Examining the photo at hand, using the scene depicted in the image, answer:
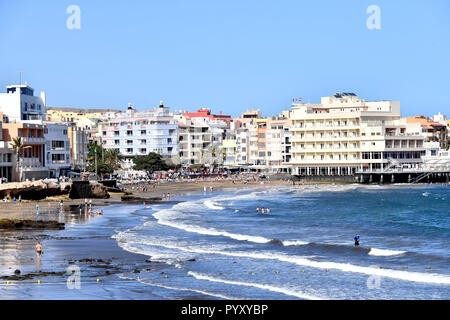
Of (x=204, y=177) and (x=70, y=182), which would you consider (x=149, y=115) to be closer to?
(x=204, y=177)

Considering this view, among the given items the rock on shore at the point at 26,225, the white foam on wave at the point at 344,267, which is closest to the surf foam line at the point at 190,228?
the white foam on wave at the point at 344,267

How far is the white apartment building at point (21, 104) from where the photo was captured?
106000mm

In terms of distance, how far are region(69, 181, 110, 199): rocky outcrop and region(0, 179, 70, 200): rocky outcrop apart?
1263mm

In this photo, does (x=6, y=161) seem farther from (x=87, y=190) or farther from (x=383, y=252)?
(x=383, y=252)

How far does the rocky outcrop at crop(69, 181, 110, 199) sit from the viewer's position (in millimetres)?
83250

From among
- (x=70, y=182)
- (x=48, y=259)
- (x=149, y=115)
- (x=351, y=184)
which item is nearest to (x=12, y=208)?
(x=70, y=182)

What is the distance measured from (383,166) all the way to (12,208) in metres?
85.9

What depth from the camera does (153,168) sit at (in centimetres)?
14925

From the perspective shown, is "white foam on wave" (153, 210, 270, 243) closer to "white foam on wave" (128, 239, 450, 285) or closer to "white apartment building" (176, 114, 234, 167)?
"white foam on wave" (128, 239, 450, 285)

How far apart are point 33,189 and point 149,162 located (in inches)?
2901

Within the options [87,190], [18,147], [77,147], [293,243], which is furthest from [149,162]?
[293,243]

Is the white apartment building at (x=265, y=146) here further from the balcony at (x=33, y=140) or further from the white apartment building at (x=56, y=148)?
the balcony at (x=33, y=140)

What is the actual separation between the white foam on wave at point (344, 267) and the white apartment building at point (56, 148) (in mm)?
63319

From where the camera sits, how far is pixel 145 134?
160m
